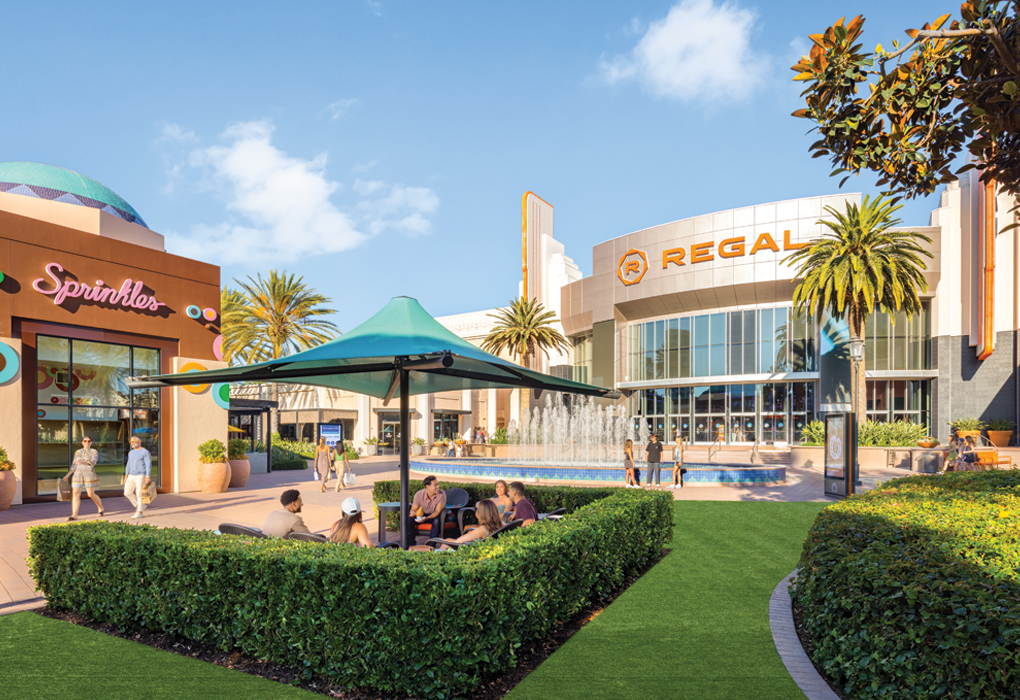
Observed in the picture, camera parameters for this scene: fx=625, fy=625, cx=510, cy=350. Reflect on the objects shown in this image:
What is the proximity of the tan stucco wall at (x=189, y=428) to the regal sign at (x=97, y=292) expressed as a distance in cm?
186

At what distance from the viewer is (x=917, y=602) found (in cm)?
379

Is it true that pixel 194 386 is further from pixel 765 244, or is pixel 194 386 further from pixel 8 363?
pixel 765 244

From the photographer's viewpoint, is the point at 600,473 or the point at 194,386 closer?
the point at 194,386

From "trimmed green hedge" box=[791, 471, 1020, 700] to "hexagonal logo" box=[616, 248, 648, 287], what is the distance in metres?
35.2

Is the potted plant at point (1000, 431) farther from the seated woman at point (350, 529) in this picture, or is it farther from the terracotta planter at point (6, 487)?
the terracotta planter at point (6, 487)

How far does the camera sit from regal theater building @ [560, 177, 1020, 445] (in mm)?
32688

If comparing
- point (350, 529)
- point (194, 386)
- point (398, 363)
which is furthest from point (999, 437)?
point (194, 386)

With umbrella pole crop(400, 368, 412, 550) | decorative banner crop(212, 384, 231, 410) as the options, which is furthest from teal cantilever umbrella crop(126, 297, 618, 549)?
decorative banner crop(212, 384, 231, 410)

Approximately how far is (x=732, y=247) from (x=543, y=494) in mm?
29981

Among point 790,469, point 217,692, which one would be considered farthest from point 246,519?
point 790,469

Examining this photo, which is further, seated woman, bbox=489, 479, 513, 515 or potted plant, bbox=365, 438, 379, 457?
potted plant, bbox=365, 438, 379, 457

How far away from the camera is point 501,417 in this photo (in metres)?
56.4

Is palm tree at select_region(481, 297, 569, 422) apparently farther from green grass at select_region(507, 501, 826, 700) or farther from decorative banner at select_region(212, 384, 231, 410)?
green grass at select_region(507, 501, 826, 700)

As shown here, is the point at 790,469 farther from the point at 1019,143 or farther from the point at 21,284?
the point at 21,284
